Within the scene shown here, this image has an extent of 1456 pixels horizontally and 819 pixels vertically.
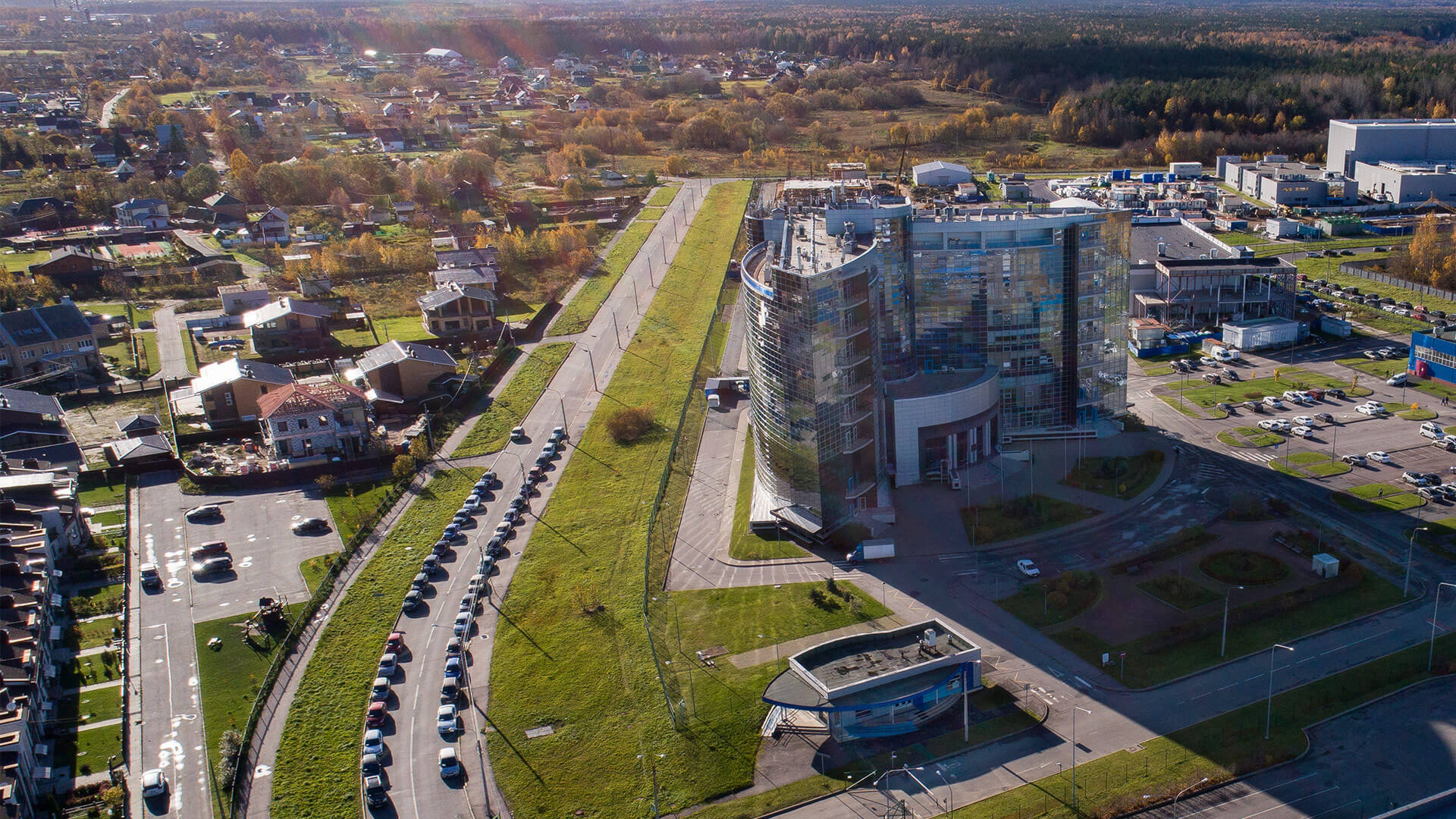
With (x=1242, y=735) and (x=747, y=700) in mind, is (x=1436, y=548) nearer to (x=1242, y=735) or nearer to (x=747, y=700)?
→ (x=1242, y=735)

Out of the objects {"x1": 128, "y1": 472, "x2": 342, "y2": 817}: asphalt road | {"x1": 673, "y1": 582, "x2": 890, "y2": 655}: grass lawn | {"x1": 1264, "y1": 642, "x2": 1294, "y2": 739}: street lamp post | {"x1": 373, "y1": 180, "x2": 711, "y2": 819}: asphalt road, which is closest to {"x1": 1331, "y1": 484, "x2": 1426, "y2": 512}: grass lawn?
{"x1": 1264, "y1": 642, "x2": 1294, "y2": 739}: street lamp post

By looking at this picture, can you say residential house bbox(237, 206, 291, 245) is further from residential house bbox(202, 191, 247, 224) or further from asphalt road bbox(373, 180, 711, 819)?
asphalt road bbox(373, 180, 711, 819)

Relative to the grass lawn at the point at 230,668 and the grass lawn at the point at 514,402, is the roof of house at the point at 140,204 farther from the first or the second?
the grass lawn at the point at 230,668

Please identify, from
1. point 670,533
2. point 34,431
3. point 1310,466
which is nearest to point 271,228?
point 34,431

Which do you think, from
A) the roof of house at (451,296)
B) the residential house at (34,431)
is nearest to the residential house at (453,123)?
the roof of house at (451,296)

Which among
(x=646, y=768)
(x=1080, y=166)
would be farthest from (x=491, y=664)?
(x=1080, y=166)

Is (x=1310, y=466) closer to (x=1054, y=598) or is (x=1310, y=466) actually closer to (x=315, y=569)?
(x=1054, y=598)
